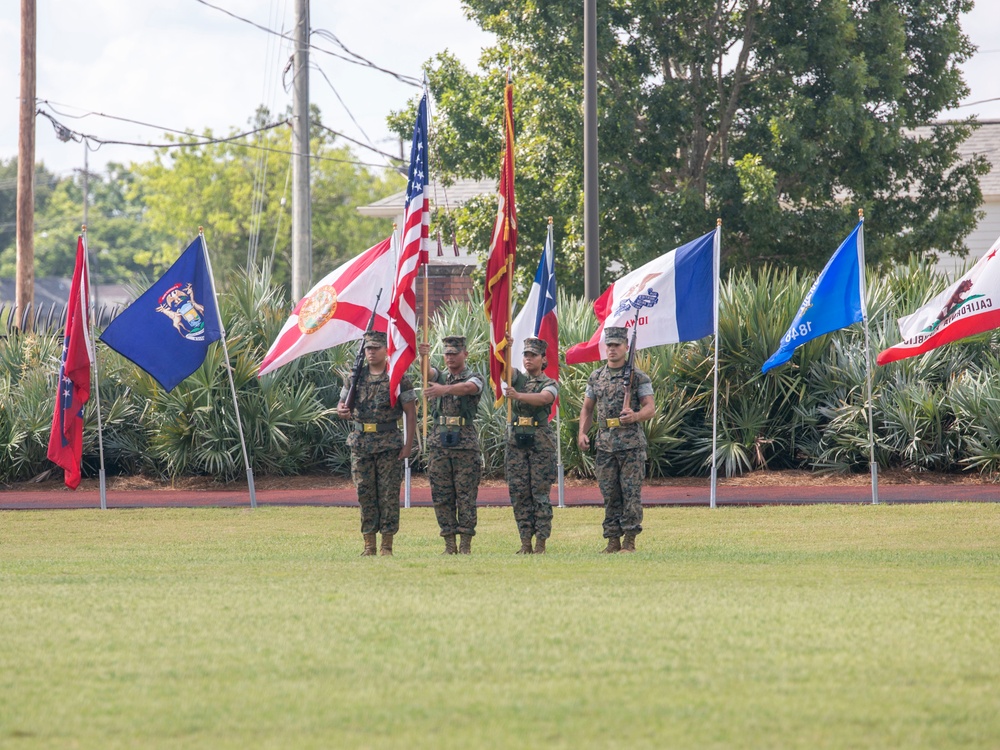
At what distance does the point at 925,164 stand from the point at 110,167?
104 metres

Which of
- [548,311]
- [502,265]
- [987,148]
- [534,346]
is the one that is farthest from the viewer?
[987,148]

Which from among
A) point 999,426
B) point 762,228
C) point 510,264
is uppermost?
point 762,228

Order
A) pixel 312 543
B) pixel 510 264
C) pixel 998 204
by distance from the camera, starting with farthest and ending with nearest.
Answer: pixel 998 204, pixel 312 543, pixel 510 264

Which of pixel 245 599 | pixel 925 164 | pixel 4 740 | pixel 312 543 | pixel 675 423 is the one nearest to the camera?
pixel 4 740

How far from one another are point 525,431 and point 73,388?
704cm

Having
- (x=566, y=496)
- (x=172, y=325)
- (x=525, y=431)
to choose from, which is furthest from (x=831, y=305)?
(x=172, y=325)

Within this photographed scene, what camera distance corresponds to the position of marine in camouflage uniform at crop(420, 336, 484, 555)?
11516mm

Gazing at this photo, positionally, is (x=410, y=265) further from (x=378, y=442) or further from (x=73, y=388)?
(x=73, y=388)

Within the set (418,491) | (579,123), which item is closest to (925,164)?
(579,123)

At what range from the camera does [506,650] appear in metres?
6.79

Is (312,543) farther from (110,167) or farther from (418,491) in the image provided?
(110,167)

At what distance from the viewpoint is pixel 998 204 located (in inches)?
1241

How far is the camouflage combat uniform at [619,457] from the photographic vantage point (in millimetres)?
11523

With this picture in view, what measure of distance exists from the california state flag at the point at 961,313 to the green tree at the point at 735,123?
9.31m
